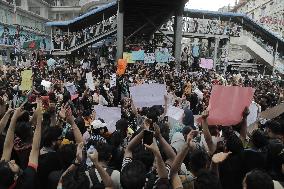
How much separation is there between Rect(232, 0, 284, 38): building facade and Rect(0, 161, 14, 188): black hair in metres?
35.2

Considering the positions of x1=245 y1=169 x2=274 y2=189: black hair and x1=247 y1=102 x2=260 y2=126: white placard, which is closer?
x1=245 y1=169 x2=274 y2=189: black hair

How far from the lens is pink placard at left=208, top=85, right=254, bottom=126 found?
4824 millimetres

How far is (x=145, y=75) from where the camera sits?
17000mm

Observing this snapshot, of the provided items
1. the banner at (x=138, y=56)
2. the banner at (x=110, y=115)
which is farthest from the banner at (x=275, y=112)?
the banner at (x=138, y=56)

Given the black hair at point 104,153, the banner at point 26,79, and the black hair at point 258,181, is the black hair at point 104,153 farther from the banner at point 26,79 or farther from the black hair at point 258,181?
the banner at point 26,79

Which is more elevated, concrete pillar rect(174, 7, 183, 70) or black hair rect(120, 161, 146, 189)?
concrete pillar rect(174, 7, 183, 70)

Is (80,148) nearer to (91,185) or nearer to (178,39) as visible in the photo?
(91,185)

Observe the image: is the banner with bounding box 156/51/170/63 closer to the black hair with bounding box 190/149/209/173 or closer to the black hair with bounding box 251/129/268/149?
the black hair with bounding box 251/129/268/149

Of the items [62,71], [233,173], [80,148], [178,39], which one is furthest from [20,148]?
[178,39]

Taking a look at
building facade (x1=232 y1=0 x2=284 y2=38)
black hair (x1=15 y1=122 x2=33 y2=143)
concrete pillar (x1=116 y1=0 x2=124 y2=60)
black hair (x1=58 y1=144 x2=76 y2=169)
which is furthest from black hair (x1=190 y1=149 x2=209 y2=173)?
building facade (x1=232 y1=0 x2=284 y2=38)

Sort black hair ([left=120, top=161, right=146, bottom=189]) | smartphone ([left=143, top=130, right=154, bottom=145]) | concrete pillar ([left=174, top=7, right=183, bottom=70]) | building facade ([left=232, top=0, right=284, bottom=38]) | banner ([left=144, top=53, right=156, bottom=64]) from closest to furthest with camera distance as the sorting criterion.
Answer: black hair ([left=120, top=161, right=146, bottom=189]) < smartphone ([left=143, top=130, right=154, bottom=145]) < banner ([left=144, top=53, right=156, bottom=64]) < concrete pillar ([left=174, top=7, right=183, bottom=70]) < building facade ([left=232, top=0, right=284, bottom=38])

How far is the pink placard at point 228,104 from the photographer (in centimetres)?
482

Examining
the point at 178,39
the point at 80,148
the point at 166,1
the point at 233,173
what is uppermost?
the point at 166,1

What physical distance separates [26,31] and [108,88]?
37771mm
